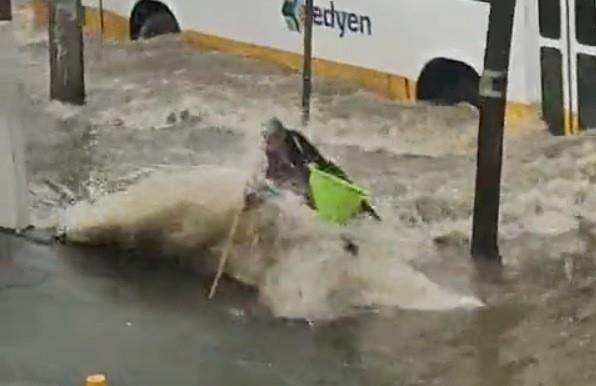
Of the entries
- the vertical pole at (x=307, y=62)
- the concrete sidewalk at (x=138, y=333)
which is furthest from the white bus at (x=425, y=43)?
the concrete sidewalk at (x=138, y=333)

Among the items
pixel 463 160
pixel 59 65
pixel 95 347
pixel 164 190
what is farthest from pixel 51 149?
pixel 95 347

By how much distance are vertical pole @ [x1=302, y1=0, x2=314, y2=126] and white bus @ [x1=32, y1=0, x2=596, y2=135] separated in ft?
2.43

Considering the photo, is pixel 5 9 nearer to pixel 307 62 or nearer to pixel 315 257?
pixel 315 257

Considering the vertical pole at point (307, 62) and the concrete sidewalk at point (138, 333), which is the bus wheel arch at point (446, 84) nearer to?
the vertical pole at point (307, 62)

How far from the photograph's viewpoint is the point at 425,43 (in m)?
15.1

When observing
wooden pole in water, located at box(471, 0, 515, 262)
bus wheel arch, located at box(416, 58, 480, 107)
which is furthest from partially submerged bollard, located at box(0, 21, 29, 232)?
bus wheel arch, located at box(416, 58, 480, 107)

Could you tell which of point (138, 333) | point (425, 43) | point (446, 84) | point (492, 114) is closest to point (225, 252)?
point (138, 333)

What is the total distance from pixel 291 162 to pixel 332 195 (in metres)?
0.42

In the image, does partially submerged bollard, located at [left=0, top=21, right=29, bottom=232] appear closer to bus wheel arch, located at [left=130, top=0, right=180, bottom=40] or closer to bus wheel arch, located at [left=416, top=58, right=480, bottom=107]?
bus wheel arch, located at [left=416, top=58, right=480, bottom=107]

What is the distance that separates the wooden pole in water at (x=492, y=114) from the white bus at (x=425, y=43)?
3.49 m

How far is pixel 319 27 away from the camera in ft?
54.2

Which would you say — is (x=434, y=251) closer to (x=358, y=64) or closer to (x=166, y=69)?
(x=358, y=64)

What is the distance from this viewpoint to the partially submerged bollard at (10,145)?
1090cm

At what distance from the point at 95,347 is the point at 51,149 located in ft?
19.0
